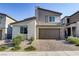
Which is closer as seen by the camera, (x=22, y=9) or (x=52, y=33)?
(x=22, y=9)

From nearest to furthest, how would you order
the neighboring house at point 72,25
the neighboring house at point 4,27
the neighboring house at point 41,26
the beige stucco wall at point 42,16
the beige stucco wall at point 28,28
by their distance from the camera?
1. the beige stucco wall at point 28,28
2. the neighboring house at point 41,26
3. the neighboring house at point 4,27
4. the neighboring house at point 72,25
5. the beige stucco wall at point 42,16

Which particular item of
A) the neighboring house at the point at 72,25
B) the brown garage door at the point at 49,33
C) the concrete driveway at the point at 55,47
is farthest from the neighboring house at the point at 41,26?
the concrete driveway at the point at 55,47

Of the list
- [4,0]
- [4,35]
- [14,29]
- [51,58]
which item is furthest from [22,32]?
[51,58]

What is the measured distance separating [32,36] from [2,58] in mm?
10222

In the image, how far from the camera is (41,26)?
22.4m

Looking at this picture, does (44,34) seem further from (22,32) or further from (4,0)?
(4,0)

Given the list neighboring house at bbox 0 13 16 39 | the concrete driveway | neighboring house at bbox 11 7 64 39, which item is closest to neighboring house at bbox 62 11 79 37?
neighboring house at bbox 11 7 64 39

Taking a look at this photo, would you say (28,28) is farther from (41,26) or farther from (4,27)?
(4,27)

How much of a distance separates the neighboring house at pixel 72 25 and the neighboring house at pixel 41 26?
2.32 metres

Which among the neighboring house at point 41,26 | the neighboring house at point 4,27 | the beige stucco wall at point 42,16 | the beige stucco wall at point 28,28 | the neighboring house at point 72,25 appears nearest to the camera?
the beige stucco wall at point 28,28

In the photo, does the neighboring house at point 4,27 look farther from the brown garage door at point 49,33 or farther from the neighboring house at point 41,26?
the brown garage door at point 49,33

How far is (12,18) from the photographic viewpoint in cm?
2539

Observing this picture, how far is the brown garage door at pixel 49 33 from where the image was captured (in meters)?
22.5

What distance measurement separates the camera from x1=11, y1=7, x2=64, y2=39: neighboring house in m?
20.7
